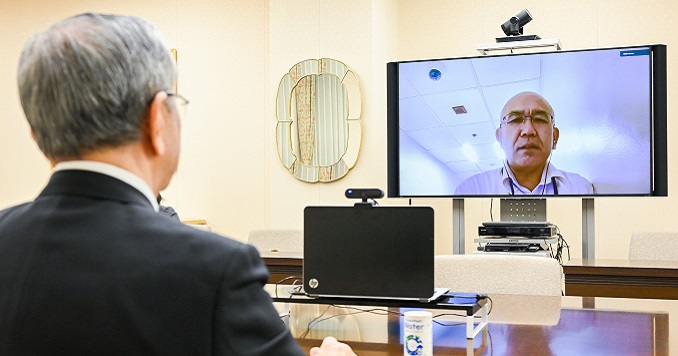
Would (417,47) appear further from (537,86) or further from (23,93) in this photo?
(23,93)

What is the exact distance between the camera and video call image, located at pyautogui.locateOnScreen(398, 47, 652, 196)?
467cm

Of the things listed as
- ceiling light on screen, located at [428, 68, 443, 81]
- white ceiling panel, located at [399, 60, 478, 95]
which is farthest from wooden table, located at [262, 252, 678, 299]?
ceiling light on screen, located at [428, 68, 443, 81]

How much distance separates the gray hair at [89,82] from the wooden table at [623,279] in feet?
9.97

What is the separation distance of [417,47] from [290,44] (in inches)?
39.8

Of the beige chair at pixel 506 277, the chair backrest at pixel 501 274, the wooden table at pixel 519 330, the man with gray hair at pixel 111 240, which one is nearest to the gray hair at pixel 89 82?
the man with gray hair at pixel 111 240

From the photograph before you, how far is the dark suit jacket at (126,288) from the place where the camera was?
0.86m

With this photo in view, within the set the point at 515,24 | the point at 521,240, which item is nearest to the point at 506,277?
the point at 521,240

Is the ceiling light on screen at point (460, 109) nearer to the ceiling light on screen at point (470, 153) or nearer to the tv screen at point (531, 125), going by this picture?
the tv screen at point (531, 125)

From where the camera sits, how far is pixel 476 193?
4.97m

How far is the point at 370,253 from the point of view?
2.17m

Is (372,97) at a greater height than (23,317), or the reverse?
(372,97)

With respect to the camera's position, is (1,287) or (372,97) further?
(372,97)

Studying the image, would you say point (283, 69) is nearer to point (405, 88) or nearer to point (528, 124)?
point (405, 88)

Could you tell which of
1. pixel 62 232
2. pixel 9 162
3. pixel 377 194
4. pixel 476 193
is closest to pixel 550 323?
pixel 377 194
